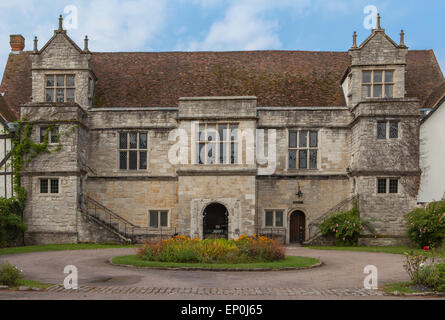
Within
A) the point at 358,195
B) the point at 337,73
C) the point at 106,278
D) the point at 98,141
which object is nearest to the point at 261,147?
the point at 358,195

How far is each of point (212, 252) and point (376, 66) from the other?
16247mm

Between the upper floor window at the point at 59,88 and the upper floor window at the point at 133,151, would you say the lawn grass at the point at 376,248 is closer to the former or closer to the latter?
the upper floor window at the point at 133,151

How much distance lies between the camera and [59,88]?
26.3m

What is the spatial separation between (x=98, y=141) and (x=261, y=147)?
32.1 feet

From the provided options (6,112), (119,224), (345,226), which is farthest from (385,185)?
(6,112)

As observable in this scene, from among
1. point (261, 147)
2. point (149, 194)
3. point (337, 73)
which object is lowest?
point (149, 194)

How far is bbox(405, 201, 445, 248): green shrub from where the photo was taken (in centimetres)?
2131

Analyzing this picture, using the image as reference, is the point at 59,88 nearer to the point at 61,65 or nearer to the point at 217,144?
the point at 61,65

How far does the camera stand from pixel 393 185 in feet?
78.4

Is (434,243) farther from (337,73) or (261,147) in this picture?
(337,73)

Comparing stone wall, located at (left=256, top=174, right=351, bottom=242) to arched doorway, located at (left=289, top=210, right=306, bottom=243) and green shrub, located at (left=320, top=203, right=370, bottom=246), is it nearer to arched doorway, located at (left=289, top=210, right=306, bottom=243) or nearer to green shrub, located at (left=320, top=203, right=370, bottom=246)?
arched doorway, located at (left=289, top=210, right=306, bottom=243)

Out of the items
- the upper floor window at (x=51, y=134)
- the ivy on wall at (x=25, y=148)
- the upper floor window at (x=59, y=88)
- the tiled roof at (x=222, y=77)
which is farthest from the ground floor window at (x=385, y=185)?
the upper floor window at (x=59, y=88)

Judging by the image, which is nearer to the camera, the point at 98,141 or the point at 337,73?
the point at 98,141

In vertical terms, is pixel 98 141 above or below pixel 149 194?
above
